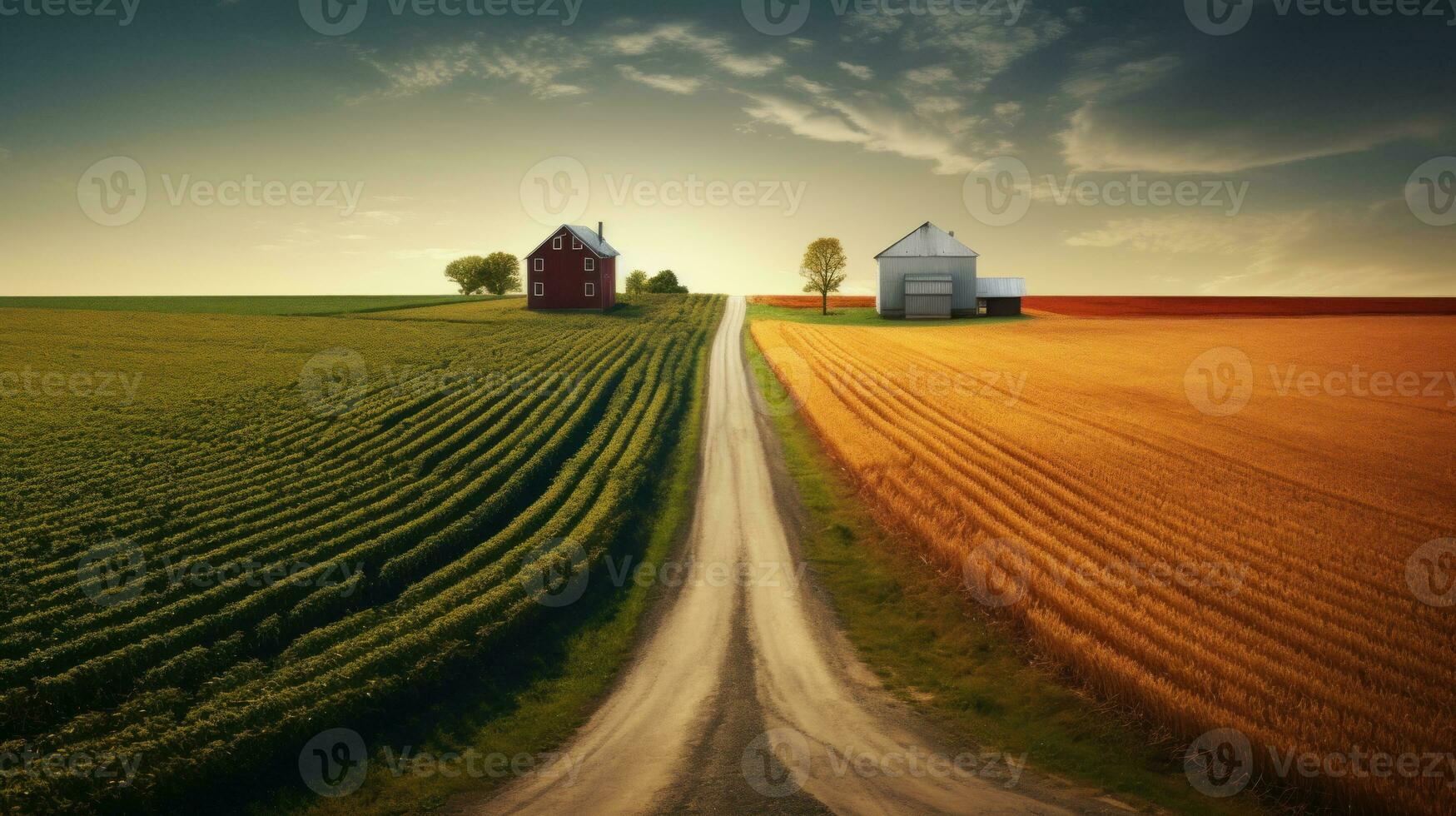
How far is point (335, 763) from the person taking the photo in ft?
40.8

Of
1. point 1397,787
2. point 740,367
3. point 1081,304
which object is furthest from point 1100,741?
point 1081,304

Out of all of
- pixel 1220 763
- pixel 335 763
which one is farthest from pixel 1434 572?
pixel 335 763

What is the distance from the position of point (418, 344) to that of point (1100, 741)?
51642 mm

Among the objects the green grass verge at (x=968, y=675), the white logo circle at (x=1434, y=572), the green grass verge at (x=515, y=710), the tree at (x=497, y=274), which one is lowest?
the green grass verge at (x=515, y=710)

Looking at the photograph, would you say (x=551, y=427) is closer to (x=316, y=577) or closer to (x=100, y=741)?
(x=316, y=577)

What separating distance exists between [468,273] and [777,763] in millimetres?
121286

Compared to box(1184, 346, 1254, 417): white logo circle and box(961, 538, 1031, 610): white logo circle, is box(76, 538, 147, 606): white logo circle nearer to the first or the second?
box(961, 538, 1031, 610): white logo circle

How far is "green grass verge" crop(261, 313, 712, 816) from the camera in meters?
11.7

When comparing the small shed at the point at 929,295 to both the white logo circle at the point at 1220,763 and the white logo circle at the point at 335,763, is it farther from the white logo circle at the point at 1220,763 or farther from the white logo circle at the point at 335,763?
the white logo circle at the point at 335,763

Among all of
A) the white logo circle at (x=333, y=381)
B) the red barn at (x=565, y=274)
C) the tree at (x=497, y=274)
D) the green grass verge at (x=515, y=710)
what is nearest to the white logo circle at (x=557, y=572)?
the green grass verge at (x=515, y=710)

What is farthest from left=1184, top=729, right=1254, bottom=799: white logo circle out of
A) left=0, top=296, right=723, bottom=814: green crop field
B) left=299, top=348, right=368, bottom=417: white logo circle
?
left=299, top=348, right=368, bottom=417: white logo circle

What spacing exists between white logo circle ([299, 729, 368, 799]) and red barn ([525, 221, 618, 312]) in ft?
220

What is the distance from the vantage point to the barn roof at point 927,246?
260 feet

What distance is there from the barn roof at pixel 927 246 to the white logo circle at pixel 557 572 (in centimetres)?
6568
